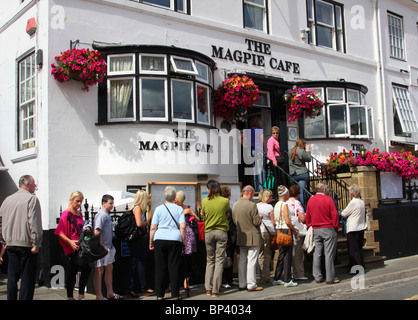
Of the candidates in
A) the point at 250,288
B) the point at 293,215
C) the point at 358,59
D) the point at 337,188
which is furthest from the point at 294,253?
the point at 358,59

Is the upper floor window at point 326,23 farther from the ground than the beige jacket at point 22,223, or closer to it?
farther from the ground

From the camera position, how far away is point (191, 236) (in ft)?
26.6

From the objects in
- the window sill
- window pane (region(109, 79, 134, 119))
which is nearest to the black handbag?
the window sill

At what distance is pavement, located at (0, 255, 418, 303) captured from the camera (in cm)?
759

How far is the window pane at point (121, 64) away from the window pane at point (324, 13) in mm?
7283

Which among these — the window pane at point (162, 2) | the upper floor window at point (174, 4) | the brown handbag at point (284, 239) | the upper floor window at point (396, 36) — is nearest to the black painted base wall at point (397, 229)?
the brown handbag at point (284, 239)

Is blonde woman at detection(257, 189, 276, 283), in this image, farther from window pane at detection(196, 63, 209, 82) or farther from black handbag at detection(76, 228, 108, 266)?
window pane at detection(196, 63, 209, 82)

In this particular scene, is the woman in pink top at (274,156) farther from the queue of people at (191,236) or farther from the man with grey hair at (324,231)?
the man with grey hair at (324,231)

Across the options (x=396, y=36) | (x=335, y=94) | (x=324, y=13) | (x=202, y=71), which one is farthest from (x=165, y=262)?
(x=396, y=36)

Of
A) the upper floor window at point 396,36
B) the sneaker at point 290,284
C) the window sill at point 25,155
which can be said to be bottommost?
the sneaker at point 290,284

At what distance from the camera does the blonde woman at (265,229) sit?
28.1 ft

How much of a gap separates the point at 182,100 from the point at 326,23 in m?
6.93

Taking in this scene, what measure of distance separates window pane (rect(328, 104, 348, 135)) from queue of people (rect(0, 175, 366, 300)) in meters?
4.65

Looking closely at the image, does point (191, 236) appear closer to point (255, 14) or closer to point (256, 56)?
point (256, 56)
